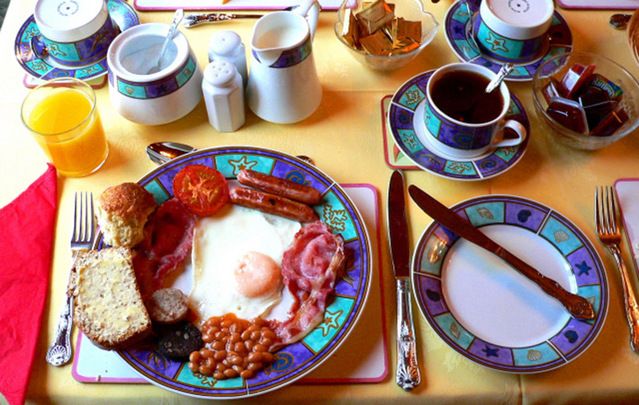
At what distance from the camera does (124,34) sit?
1.43m

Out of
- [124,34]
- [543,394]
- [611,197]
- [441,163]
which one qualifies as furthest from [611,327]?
[124,34]

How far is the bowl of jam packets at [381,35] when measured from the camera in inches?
61.6

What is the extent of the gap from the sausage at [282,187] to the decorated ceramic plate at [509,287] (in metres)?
0.26

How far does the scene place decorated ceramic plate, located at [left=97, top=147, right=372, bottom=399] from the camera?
3.70 ft

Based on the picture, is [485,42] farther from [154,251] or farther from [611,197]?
[154,251]

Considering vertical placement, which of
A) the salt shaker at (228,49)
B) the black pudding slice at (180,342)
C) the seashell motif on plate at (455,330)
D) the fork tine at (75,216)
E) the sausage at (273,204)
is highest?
the salt shaker at (228,49)

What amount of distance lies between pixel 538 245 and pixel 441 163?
0.94 ft

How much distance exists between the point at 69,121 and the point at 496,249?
3.32 feet

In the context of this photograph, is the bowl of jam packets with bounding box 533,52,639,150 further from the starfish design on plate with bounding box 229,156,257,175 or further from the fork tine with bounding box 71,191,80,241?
the fork tine with bounding box 71,191,80,241

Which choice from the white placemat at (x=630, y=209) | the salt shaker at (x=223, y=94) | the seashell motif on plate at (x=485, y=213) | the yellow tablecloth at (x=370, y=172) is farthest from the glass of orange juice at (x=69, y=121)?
the white placemat at (x=630, y=209)

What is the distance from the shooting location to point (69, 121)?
141cm

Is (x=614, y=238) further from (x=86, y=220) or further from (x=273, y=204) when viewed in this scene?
(x=86, y=220)

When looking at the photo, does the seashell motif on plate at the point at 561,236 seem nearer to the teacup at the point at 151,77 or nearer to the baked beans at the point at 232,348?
the baked beans at the point at 232,348

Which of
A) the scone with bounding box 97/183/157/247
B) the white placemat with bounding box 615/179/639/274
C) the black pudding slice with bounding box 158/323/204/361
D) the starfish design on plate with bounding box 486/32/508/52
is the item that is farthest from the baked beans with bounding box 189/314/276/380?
the starfish design on plate with bounding box 486/32/508/52
